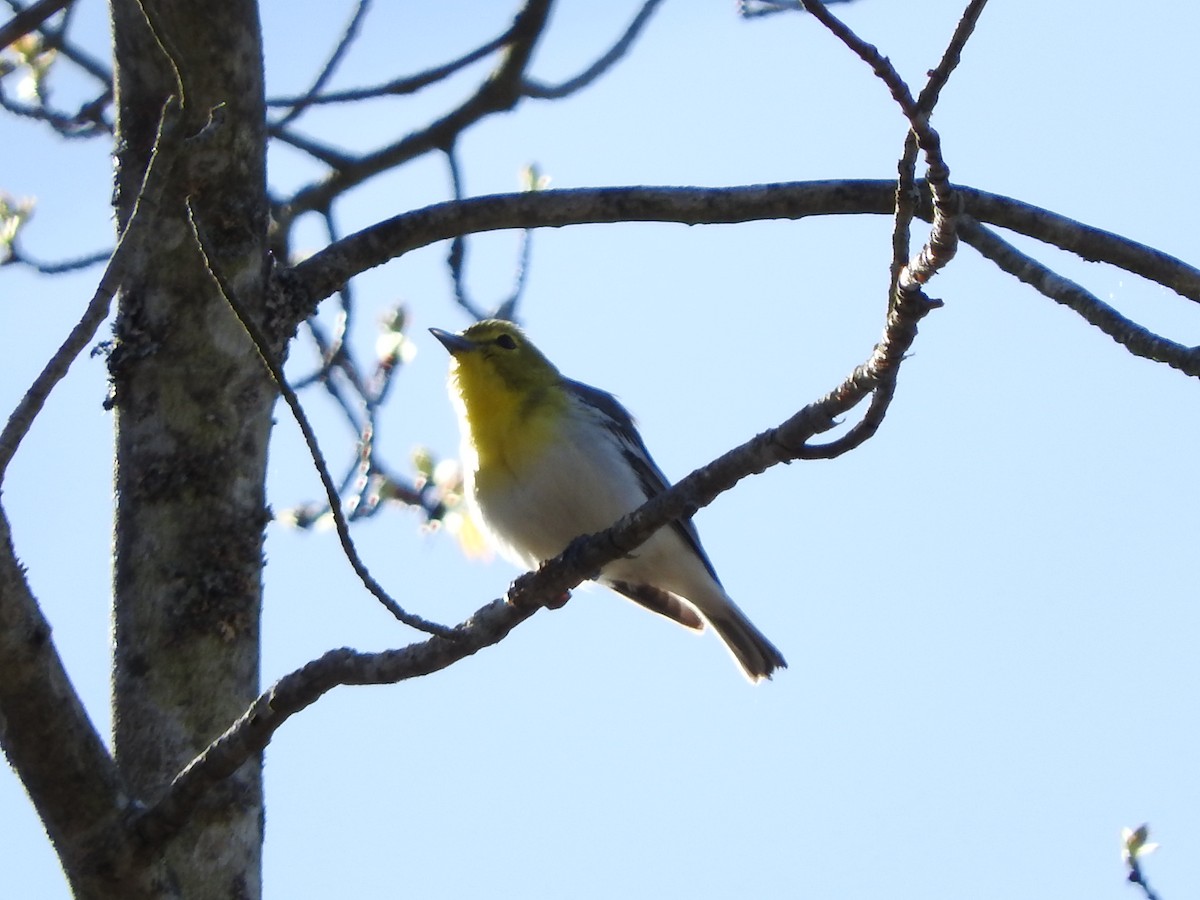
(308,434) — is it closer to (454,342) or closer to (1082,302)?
(1082,302)

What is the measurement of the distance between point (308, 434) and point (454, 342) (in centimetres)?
370

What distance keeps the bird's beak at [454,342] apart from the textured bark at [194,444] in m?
2.58

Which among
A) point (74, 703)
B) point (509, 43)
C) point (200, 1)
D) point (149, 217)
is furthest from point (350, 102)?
point (74, 703)

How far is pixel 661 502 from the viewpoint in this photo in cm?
341

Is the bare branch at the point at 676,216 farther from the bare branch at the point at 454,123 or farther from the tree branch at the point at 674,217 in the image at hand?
the bare branch at the point at 454,123

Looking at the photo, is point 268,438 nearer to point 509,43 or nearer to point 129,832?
point 129,832

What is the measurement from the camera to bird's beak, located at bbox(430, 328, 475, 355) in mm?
6891

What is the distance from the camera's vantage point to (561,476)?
6121 millimetres

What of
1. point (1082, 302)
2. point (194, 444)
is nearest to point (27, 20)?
point (194, 444)

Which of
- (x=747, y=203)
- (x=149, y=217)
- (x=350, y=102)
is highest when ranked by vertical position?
(x=350, y=102)

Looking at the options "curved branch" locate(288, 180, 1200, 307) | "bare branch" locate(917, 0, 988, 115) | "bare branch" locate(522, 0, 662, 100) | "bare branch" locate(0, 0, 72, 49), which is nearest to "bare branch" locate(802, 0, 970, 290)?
"bare branch" locate(917, 0, 988, 115)

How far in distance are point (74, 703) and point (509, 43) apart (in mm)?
3491

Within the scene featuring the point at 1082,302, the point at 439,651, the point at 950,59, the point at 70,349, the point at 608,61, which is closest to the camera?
the point at 950,59

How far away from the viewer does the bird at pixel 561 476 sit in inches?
243
